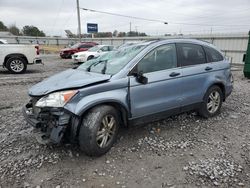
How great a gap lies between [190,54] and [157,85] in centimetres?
117

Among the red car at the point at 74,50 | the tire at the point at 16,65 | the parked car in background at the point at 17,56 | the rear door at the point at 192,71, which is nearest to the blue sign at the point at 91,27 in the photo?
the red car at the point at 74,50

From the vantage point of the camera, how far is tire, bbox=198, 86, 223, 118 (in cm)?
473

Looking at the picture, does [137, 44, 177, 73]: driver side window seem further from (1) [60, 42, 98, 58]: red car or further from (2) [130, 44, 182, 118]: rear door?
(1) [60, 42, 98, 58]: red car

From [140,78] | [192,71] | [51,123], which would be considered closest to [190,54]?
[192,71]

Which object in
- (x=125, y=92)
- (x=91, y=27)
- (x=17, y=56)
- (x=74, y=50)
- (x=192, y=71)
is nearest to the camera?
(x=125, y=92)

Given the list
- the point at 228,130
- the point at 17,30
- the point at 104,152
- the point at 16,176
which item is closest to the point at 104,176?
the point at 104,152

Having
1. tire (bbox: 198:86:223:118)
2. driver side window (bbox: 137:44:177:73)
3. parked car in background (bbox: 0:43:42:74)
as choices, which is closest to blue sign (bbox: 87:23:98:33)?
parked car in background (bbox: 0:43:42:74)

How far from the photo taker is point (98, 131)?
3.26 m

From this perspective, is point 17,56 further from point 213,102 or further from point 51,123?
point 213,102

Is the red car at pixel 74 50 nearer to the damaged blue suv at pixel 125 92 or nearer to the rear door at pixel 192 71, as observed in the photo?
the damaged blue suv at pixel 125 92

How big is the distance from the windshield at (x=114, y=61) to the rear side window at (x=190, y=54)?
0.75m

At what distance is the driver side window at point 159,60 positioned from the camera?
12.4 feet

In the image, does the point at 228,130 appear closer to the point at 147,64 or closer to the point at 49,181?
the point at 147,64

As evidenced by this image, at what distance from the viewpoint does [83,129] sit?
3.12 m
